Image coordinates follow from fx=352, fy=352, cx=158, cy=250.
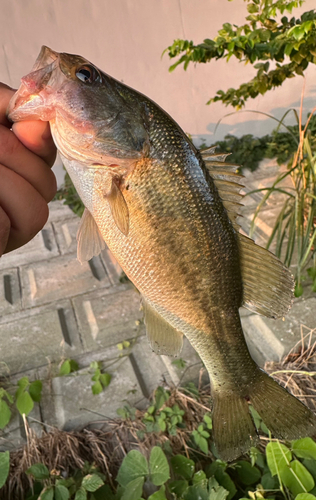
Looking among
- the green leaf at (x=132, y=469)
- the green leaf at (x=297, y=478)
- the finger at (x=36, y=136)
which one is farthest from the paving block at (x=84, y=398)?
the finger at (x=36, y=136)

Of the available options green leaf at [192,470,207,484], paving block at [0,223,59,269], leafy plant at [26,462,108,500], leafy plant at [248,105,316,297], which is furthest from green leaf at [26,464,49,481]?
paving block at [0,223,59,269]

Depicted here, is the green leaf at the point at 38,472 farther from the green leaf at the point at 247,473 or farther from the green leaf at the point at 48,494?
the green leaf at the point at 247,473

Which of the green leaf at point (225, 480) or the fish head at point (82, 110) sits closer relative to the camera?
the fish head at point (82, 110)

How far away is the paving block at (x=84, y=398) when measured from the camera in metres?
2.01

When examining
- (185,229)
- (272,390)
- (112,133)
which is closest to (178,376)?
(272,390)

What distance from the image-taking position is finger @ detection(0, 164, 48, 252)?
84cm

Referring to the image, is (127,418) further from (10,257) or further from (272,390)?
(10,257)

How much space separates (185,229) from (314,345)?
1555mm

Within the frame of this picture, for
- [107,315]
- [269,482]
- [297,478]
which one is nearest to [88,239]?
[297,478]

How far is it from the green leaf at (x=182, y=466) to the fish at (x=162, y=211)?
0.70 metres

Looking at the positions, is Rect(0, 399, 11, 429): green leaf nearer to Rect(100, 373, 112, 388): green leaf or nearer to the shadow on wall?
Rect(100, 373, 112, 388): green leaf

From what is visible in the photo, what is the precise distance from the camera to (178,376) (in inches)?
85.4

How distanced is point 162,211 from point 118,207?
113mm

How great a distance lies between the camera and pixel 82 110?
2.85 feet
